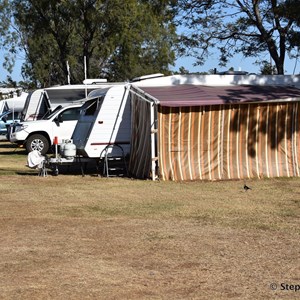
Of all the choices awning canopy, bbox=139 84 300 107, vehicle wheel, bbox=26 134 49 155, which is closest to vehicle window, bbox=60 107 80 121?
vehicle wheel, bbox=26 134 49 155

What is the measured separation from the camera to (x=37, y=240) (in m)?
8.46

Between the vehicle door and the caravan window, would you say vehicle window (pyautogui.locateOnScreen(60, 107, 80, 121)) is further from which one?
the caravan window

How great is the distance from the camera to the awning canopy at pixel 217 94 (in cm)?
1454

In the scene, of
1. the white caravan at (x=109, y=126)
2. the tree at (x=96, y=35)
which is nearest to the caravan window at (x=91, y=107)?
the white caravan at (x=109, y=126)

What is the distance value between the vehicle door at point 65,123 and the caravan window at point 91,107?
191 inches

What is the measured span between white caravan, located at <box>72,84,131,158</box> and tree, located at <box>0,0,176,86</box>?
8760mm

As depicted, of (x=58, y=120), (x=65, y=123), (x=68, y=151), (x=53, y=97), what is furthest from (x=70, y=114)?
(x=68, y=151)

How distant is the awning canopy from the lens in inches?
572

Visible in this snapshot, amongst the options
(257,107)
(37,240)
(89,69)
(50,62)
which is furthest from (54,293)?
(50,62)

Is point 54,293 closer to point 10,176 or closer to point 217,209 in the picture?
point 217,209

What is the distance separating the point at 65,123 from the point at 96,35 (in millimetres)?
14609

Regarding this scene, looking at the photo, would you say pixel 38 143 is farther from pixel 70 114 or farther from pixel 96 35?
pixel 96 35

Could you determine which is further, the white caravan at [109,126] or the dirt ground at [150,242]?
the white caravan at [109,126]

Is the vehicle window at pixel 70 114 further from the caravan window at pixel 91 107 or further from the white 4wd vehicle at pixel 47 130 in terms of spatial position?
the caravan window at pixel 91 107
